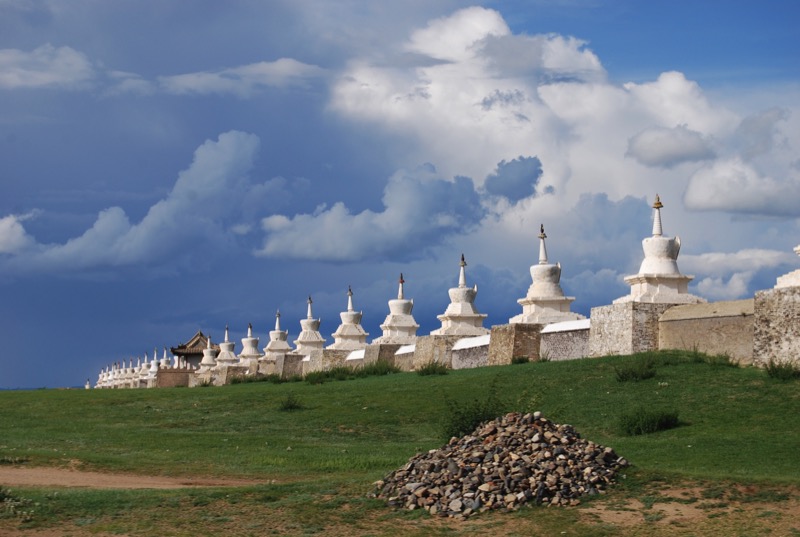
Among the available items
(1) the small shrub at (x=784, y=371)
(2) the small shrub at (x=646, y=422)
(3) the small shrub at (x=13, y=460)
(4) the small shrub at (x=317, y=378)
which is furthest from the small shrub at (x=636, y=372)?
(4) the small shrub at (x=317, y=378)

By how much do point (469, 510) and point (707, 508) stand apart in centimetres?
299

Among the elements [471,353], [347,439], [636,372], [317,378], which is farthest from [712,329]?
[317,378]

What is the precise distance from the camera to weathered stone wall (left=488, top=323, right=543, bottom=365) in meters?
37.2

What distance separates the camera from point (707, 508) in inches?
585

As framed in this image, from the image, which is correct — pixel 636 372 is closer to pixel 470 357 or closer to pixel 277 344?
pixel 470 357

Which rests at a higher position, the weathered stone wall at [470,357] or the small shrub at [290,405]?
the weathered stone wall at [470,357]

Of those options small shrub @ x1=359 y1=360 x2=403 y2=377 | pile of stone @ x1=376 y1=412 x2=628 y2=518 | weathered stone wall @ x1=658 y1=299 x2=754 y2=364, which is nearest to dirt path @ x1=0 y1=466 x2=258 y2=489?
pile of stone @ x1=376 y1=412 x2=628 y2=518

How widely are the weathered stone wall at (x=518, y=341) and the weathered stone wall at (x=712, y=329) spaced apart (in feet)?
19.9

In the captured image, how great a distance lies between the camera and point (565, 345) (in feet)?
118

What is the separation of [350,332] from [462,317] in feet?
40.3

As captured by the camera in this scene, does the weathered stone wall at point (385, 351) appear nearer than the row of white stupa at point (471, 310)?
No

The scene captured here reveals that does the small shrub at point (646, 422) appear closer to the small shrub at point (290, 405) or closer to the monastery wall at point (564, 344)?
the small shrub at point (290, 405)

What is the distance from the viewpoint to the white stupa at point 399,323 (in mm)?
50969

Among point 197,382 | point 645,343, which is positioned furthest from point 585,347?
point 197,382
